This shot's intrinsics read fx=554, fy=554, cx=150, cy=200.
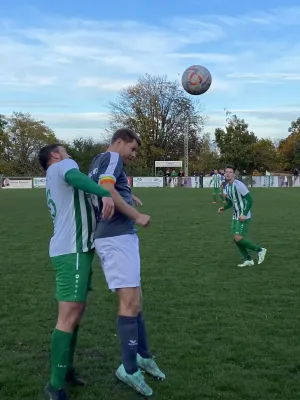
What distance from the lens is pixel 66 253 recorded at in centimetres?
418

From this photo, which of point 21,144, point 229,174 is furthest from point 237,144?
point 229,174

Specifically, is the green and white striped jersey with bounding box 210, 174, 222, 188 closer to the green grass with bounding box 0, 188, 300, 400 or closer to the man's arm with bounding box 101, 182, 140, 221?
the green grass with bounding box 0, 188, 300, 400

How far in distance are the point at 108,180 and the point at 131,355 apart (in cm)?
138

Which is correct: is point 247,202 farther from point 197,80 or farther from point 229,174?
point 197,80

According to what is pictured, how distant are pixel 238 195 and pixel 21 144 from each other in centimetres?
7884

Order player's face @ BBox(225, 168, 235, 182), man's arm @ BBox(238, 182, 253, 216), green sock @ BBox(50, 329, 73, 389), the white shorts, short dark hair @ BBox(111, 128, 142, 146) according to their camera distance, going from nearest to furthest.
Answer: green sock @ BBox(50, 329, 73, 389)
the white shorts
short dark hair @ BBox(111, 128, 142, 146)
man's arm @ BBox(238, 182, 253, 216)
player's face @ BBox(225, 168, 235, 182)

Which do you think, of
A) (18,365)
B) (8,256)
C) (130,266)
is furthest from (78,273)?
(8,256)

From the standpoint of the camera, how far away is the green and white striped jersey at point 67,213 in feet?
13.7

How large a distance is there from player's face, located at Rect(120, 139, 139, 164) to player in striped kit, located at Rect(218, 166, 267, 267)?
5680 millimetres

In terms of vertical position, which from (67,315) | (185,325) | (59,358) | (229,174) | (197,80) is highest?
(197,80)

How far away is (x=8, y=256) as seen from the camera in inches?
440

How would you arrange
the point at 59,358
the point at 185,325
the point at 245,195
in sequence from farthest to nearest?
the point at 245,195
the point at 185,325
the point at 59,358

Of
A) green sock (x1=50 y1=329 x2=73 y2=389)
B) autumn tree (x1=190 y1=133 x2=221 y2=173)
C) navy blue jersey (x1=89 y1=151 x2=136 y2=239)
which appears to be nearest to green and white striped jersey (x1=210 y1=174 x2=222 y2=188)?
navy blue jersey (x1=89 y1=151 x2=136 y2=239)

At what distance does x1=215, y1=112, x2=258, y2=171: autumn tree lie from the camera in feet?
226
